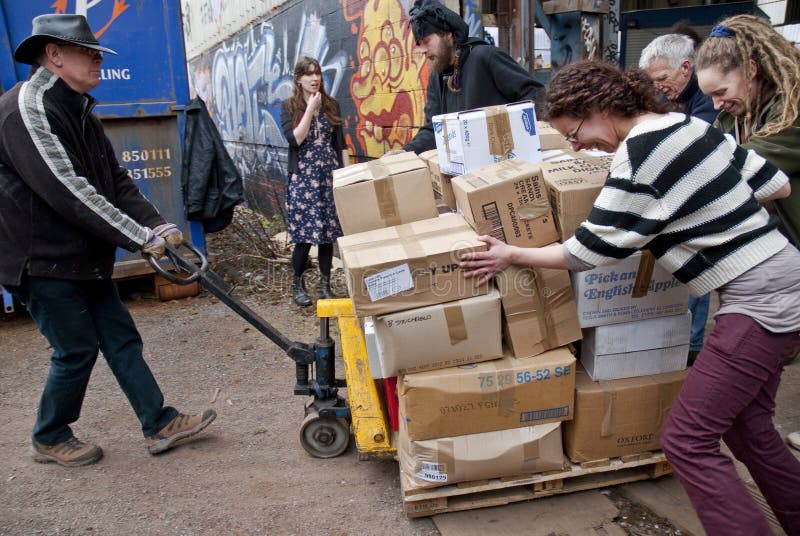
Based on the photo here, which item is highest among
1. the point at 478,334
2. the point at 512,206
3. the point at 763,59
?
the point at 763,59

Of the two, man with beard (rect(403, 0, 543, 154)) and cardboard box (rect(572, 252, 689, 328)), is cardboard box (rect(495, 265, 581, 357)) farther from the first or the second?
man with beard (rect(403, 0, 543, 154))

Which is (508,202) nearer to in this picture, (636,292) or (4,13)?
(636,292)

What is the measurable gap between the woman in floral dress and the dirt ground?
110 cm

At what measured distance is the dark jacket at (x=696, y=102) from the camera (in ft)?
11.0

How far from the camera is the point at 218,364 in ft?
14.7

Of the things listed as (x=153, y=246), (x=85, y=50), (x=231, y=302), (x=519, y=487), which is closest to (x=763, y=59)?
(x=519, y=487)

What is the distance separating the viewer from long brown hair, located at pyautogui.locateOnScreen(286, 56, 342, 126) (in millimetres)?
5066

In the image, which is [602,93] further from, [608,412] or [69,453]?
[69,453]

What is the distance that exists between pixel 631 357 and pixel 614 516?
652 mm

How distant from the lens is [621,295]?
2508 mm

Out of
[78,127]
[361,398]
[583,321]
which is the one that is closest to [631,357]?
Answer: [583,321]

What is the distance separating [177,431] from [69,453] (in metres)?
0.52

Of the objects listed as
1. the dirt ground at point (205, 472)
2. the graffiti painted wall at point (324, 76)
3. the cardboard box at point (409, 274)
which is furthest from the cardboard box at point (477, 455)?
the graffiti painted wall at point (324, 76)

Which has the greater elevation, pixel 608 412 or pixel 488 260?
pixel 488 260
